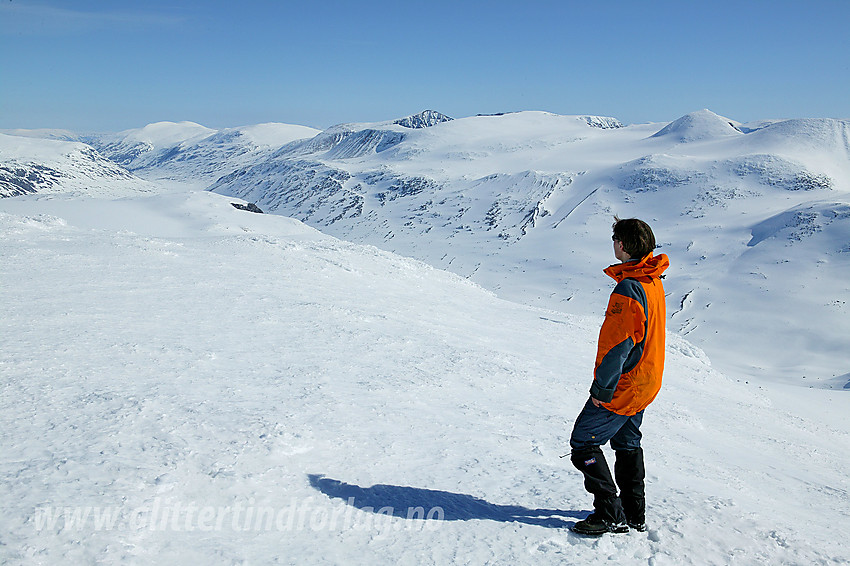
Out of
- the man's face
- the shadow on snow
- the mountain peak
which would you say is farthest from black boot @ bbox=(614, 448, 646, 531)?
the mountain peak

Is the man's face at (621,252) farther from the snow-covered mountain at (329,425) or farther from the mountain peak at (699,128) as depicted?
the mountain peak at (699,128)

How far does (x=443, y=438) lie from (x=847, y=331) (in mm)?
61953

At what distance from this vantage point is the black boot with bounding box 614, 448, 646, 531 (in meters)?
4.57

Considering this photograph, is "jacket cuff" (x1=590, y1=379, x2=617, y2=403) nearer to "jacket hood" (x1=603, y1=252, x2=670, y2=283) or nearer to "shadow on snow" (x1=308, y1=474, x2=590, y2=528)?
"jacket hood" (x1=603, y1=252, x2=670, y2=283)

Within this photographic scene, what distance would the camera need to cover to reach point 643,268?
4.20 m

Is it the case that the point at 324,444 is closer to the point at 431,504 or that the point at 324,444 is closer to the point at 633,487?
the point at 431,504

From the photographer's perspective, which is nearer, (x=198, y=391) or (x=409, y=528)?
(x=409, y=528)

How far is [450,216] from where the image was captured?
121938mm

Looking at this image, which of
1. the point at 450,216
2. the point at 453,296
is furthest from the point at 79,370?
the point at 450,216

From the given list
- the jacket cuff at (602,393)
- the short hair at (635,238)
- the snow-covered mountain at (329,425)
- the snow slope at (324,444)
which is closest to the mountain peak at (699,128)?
the snow-covered mountain at (329,425)

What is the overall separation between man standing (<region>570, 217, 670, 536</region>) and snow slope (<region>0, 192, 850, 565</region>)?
1.06ft

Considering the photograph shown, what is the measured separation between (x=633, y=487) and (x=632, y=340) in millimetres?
1447

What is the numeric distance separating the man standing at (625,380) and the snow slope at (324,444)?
0.32 m

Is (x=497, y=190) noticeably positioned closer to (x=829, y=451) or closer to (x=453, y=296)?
(x=453, y=296)
